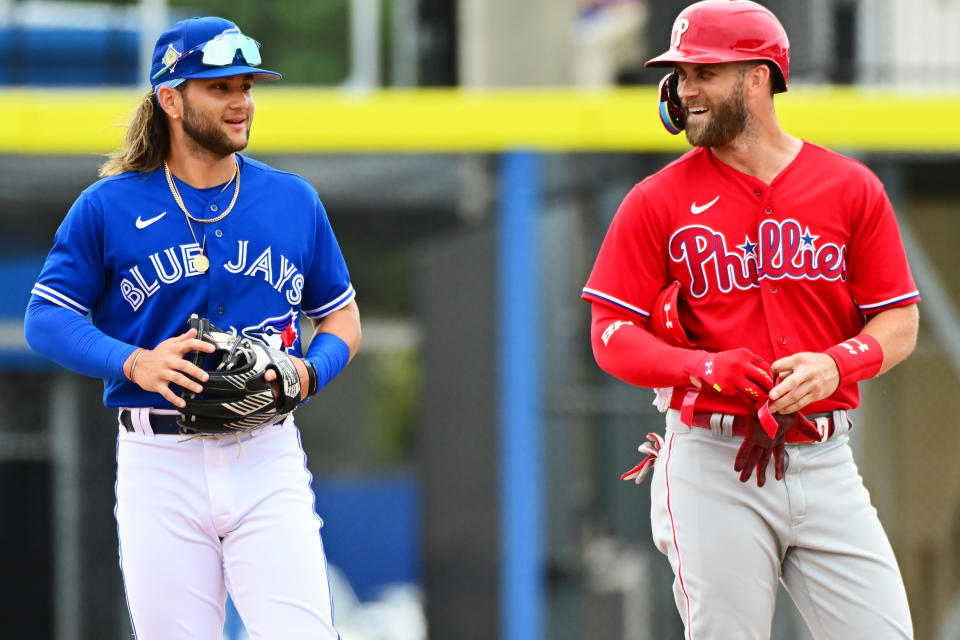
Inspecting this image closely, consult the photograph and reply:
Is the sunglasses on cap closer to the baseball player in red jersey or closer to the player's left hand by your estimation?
the baseball player in red jersey

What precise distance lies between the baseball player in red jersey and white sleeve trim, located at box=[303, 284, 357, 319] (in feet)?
2.17

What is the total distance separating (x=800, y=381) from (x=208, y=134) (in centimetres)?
147

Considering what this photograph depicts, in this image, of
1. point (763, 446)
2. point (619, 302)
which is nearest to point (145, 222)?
point (619, 302)

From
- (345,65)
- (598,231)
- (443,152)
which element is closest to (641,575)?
(598,231)

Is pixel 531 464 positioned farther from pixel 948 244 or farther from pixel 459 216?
pixel 948 244

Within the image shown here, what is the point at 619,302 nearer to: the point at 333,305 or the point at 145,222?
the point at 333,305

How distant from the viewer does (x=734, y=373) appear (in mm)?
2881

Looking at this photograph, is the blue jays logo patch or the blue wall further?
the blue wall

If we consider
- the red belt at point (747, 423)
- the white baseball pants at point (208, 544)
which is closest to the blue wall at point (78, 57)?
the white baseball pants at point (208, 544)

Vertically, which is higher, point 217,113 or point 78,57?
point 78,57

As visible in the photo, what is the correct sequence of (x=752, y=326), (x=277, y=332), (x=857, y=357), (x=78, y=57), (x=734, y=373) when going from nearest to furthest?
(x=734, y=373)
(x=857, y=357)
(x=752, y=326)
(x=277, y=332)
(x=78, y=57)

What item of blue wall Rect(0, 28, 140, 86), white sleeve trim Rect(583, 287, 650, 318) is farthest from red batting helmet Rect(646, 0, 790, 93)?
blue wall Rect(0, 28, 140, 86)

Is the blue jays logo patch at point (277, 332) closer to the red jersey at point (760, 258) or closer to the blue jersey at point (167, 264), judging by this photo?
the blue jersey at point (167, 264)

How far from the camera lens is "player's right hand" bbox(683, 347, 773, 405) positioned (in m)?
2.88
